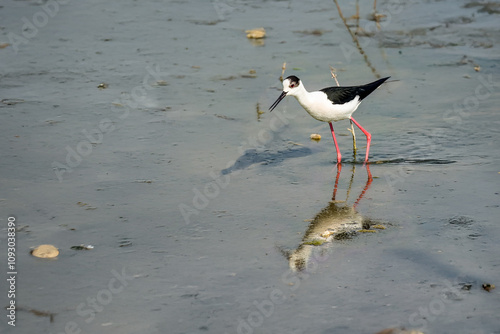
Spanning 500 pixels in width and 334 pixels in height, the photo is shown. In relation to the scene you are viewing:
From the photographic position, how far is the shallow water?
4961 millimetres

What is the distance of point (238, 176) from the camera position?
7336 millimetres

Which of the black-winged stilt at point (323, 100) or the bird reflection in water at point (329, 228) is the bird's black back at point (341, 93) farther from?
the bird reflection in water at point (329, 228)

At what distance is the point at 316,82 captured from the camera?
33.2ft

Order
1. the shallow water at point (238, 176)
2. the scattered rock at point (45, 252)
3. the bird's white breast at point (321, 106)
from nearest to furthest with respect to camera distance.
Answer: the shallow water at point (238, 176)
the scattered rock at point (45, 252)
the bird's white breast at point (321, 106)

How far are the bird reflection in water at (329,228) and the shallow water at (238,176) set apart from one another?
65 millimetres

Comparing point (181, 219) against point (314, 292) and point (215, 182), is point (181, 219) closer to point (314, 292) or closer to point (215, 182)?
point (215, 182)

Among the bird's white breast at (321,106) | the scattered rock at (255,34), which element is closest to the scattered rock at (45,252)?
the bird's white breast at (321,106)

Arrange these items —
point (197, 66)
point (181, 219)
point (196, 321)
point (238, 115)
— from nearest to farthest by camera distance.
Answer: point (196, 321) → point (181, 219) → point (238, 115) → point (197, 66)

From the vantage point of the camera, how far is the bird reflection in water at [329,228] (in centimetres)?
565

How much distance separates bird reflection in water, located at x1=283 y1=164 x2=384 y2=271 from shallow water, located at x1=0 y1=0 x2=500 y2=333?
0.06 meters

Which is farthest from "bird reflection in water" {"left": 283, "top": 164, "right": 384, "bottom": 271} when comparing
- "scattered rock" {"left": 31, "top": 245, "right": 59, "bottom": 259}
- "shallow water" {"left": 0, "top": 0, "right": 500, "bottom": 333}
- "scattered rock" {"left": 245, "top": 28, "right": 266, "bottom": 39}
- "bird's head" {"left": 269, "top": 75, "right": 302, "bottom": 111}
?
"scattered rock" {"left": 245, "top": 28, "right": 266, "bottom": 39}

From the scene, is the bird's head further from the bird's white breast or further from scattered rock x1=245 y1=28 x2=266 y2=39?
scattered rock x1=245 y1=28 x2=266 y2=39

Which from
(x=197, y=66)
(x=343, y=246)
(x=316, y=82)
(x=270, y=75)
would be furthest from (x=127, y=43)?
(x=343, y=246)

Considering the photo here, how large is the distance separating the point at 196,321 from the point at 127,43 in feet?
26.6
